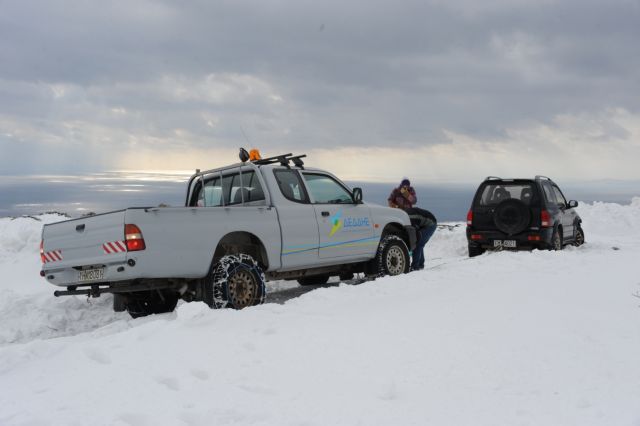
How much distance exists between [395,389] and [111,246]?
370cm

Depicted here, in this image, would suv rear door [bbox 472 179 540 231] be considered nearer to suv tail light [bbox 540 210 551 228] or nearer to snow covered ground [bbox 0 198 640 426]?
suv tail light [bbox 540 210 551 228]

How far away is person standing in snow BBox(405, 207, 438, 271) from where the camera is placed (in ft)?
37.5

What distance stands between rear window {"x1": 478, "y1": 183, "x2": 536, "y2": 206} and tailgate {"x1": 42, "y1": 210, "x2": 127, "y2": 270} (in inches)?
354

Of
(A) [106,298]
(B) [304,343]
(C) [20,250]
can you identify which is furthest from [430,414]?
(C) [20,250]

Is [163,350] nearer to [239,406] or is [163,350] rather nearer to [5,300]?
[239,406]

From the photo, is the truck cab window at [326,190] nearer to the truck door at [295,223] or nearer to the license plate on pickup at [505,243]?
the truck door at [295,223]

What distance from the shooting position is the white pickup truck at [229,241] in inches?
248

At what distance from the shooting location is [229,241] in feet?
23.7

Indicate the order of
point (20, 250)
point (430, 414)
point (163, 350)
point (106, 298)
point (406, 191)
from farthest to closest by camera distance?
point (20, 250), point (406, 191), point (106, 298), point (163, 350), point (430, 414)

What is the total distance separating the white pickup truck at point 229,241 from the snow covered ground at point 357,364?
745 millimetres

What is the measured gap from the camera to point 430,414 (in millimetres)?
3666

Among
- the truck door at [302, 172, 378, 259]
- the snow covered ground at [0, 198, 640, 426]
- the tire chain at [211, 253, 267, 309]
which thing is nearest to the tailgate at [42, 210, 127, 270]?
the snow covered ground at [0, 198, 640, 426]

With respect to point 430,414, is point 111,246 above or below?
above

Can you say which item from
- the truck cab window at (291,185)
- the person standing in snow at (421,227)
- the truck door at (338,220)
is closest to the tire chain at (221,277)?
the truck cab window at (291,185)
